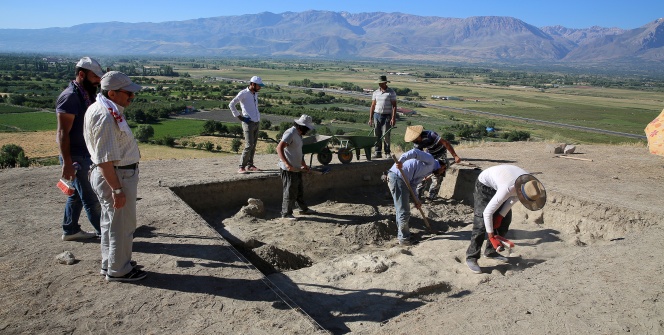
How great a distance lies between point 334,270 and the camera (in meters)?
5.55

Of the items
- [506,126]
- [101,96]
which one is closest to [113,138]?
[101,96]

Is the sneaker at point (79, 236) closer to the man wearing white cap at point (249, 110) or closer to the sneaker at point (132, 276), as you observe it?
the sneaker at point (132, 276)

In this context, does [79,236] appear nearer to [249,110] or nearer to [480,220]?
[249,110]

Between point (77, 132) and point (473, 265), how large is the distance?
4590 millimetres

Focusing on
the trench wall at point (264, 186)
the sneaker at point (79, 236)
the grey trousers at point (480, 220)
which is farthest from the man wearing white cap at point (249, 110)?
the grey trousers at point (480, 220)

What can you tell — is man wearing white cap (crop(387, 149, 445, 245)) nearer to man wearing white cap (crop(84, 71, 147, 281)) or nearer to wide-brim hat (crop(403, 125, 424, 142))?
wide-brim hat (crop(403, 125, 424, 142))

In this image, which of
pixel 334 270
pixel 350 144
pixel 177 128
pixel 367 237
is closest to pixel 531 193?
pixel 334 270

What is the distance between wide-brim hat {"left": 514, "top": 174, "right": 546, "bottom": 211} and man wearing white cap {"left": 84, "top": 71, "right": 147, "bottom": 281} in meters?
3.61

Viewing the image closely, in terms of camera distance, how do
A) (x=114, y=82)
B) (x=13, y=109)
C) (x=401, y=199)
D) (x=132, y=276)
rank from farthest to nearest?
(x=13, y=109) → (x=401, y=199) → (x=132, y=276) → (x=114, y=82)

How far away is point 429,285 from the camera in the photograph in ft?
16.9

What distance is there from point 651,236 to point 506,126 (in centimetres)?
3833

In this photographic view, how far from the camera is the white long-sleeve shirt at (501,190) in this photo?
15.6 feet

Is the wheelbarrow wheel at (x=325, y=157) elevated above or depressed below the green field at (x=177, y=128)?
above

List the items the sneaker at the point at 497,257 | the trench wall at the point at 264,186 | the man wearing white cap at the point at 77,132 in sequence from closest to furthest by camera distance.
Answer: the man wearing white cap at the point at 77,132
the sneaker at the point at 497,257
the trench wall at the point at 264,186
